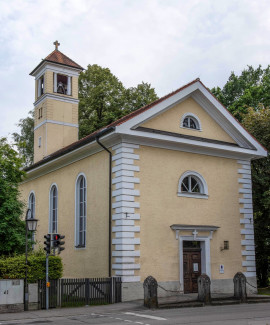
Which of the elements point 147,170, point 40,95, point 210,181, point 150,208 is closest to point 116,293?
point 150,208

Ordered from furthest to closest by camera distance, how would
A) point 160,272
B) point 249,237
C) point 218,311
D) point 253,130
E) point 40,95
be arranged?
point 40,95 → point 253,130 → point 249,237 → point 160,272 → point 218,311

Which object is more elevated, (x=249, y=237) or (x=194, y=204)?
(x=194, y=204)

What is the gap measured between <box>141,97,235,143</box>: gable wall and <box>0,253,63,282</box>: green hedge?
23.5ft

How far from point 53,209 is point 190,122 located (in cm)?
914

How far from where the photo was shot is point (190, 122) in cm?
2238

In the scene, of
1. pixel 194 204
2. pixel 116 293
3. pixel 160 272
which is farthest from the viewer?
pixel 194 204

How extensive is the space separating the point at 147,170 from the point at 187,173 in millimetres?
2292

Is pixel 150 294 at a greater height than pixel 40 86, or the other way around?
pixel 40 86

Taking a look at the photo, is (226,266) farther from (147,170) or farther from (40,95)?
(40,95)

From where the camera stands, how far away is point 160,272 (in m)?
19.5

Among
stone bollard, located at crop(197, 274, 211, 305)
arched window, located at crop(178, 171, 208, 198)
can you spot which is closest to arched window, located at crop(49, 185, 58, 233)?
arched window, located at crop(178, 171, 208, 198)

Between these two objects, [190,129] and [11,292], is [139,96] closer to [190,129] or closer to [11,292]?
[190,129]

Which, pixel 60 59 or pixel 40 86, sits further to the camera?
pixel 40 86

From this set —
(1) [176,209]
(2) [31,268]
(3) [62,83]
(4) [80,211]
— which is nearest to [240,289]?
(1) [176,209]
